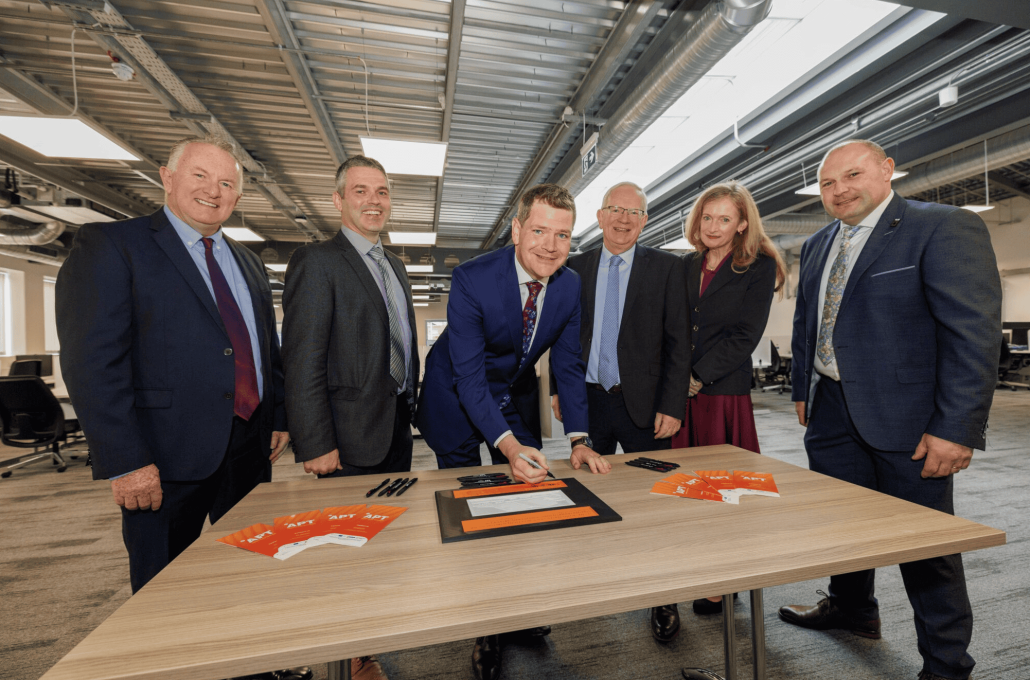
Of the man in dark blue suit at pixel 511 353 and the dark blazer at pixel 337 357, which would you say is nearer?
the man in dark blue suit at pixel 511 353

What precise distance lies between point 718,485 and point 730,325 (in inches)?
40.0

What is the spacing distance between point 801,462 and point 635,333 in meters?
3.69

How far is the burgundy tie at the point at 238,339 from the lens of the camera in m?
1.59

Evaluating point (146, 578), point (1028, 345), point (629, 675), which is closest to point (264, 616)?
point (146, 578)

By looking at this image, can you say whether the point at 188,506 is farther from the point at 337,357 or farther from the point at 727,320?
the point at 727,320

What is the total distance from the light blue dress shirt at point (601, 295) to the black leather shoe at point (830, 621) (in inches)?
51.8

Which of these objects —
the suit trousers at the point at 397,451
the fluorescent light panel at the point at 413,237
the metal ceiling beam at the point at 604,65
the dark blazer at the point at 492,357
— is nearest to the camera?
the dark blazer at the point at 492,357

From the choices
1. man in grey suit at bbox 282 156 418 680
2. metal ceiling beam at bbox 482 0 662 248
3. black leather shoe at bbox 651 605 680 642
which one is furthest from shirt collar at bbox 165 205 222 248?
metal ceiling beam at bbox 482 0 662 248

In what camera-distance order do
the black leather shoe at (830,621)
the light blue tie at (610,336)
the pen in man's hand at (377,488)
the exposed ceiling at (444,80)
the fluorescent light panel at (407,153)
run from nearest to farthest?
1. the pen in man's hand at (377,488)
2. the black leather shoe at (830,621)
3. the light blue tie at (610,336)
4. the exposed ceiling at (444,80)
5. the fluorescent light panel at (407,153)

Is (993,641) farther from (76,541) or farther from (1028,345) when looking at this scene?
(1028,345)

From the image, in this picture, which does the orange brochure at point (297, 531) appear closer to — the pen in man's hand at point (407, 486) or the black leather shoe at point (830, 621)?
the pen in man's hand at point (407, 486)

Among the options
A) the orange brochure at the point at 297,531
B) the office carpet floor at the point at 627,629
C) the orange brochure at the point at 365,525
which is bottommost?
the office carpet floor at the point at 627,629

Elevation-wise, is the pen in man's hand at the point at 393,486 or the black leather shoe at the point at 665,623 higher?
the pen in man's hand at the point at 393,486

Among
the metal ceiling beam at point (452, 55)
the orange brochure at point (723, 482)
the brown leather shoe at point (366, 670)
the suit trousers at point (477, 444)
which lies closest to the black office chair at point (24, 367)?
the metal ceiling beam at point (452, 55)
